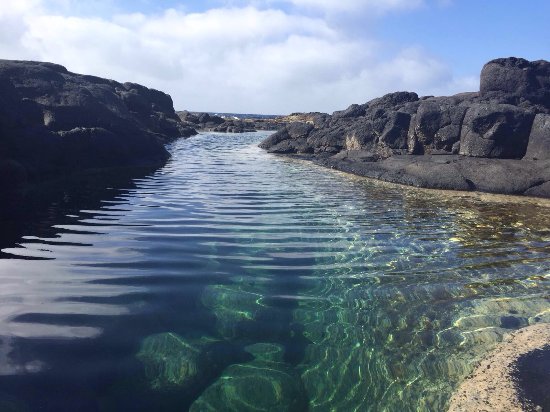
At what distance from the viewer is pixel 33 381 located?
141 inches

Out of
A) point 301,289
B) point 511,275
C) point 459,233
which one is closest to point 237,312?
point 301,289

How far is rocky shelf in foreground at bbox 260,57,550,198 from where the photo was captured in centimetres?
1580

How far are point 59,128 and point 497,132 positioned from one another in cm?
1927

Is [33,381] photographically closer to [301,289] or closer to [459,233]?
[301,289]

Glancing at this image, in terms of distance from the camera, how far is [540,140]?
58.2 ft

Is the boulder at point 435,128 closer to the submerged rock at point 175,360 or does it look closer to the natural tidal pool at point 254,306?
the natural tidal pool at point 254,306

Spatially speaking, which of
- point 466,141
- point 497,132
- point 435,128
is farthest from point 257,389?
point 435,128

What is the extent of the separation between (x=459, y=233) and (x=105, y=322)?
23.0 feet

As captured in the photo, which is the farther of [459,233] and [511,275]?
[459,233]

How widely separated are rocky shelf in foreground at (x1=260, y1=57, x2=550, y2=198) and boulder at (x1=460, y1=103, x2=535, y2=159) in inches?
1.5

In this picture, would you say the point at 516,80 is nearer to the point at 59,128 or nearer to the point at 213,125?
the point at 59,128

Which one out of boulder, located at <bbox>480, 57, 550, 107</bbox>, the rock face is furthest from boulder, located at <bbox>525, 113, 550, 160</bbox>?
the rock face

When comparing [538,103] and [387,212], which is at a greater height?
[538,103]

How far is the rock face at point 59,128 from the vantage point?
1477 cm
